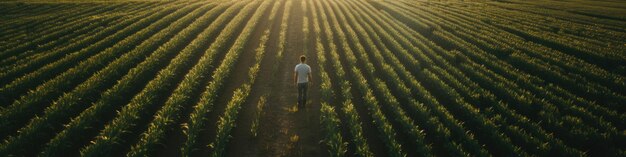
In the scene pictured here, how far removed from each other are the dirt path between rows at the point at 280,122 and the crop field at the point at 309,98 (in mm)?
56

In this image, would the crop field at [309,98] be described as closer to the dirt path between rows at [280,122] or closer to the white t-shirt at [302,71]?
the dirt path between rows at [280,122]

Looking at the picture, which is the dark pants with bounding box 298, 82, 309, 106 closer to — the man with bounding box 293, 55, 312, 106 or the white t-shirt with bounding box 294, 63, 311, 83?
the man with bounding box 293, 55, 312, 106

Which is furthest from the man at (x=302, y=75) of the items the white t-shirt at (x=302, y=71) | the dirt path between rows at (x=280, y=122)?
the dirt path between rows at (x=280, y=122)

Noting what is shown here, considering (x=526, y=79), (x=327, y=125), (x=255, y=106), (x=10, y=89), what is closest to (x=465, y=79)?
(x=526, y=79)

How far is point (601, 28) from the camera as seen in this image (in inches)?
1297

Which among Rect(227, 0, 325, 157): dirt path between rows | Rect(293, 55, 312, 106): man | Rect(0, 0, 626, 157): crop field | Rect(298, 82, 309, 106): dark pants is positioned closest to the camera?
Rect(0, 0, 626, 157): crop field

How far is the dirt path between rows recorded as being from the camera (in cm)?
973

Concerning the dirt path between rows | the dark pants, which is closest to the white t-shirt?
the dark pants

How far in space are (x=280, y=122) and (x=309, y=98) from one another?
2.68m

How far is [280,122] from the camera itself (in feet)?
37.8

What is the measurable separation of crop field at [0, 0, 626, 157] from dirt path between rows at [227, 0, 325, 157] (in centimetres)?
6

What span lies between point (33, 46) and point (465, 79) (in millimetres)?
24989

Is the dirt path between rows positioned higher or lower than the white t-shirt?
lower

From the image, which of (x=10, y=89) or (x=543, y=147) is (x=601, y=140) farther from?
(x=10, y=89)
